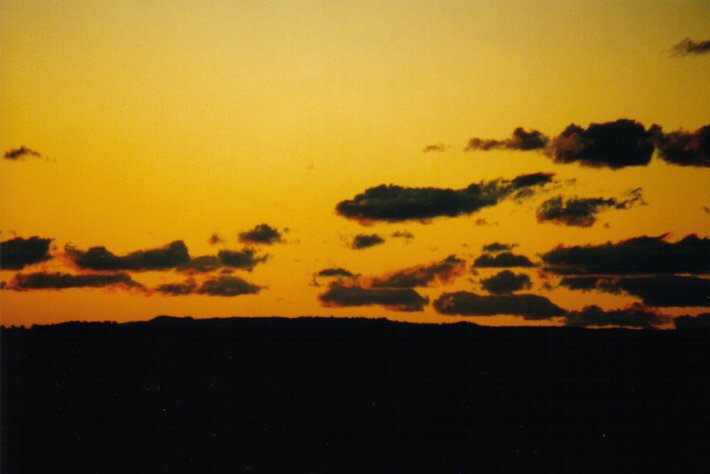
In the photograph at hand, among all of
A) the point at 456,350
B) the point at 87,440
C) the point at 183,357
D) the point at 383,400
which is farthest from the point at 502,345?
the point at 87,440

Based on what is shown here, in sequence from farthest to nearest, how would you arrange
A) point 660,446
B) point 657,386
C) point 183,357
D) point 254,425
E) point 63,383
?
point 183,357 → point 63,383 → point 657,386 → point 254,425 → point 660,446

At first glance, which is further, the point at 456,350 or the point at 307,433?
the point at 456,350

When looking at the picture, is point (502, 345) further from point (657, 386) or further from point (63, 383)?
point (63, 383)

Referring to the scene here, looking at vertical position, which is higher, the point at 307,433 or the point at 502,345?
the point at 502,345

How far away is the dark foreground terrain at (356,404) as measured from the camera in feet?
125

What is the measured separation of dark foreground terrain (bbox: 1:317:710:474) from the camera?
38.0 metres

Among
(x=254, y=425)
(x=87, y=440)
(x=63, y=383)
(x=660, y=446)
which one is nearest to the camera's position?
(x=660, y=446)

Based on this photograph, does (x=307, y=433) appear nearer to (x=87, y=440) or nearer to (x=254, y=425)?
(x=254, y=425)

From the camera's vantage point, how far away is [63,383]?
58938 millimetres

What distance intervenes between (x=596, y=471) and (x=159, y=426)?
2452cm

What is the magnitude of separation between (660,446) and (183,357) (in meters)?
38.0

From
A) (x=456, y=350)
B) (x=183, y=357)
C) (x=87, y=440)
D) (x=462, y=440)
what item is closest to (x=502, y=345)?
(x=456, y=350)

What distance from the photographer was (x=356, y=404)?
54.8 metres

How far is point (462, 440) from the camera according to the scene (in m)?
42.8
